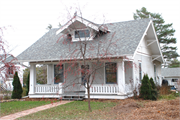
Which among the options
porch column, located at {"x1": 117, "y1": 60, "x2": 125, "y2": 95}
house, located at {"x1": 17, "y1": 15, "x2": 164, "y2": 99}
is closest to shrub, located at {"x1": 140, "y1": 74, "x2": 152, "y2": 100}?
house, located at {"x1": 17, "y1": 15, "x2": 164, "y2": 99}

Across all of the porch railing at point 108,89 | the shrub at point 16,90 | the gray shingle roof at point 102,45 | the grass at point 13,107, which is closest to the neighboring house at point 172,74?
the gray shingle roof at point 102,45

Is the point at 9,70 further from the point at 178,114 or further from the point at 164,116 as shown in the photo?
the point at 178,114

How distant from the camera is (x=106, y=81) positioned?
47.3ft

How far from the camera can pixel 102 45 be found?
1372 centimetres

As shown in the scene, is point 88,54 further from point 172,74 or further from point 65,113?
point 172,74

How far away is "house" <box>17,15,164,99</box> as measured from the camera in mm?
12828

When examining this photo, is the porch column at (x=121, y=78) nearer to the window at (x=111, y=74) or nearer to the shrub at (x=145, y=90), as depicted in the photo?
the window at (x=111, y=74)

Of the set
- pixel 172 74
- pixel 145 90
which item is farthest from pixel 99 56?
pixel 172 74

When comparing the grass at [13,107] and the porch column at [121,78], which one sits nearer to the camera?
the grass at [13,107]

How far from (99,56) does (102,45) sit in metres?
2.22

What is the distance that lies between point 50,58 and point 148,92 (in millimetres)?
7114

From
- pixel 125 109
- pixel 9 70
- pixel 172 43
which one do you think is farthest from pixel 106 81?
pixel 172 43

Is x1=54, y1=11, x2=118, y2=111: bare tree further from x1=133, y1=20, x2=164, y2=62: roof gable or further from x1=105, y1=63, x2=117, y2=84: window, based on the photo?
x1=133, y1=20, x2=164, y2=62: roof gable

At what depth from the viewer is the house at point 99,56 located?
42.1 feet
